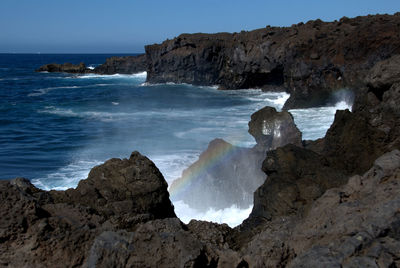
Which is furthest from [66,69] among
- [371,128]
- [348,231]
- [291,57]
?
[348,231]

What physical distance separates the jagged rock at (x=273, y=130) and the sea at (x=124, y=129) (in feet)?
9.17

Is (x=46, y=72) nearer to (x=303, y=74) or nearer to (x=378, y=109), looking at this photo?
(x=303, y=74)

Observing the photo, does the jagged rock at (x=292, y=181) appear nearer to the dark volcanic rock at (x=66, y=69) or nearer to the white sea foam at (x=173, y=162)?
the white sea foam at (x=173, y=162)

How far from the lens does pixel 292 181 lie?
721 cm

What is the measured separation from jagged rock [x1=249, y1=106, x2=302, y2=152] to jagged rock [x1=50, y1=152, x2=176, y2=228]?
7.53 meters

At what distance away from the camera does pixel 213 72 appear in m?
55.5

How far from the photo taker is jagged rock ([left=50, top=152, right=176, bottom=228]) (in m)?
5.27

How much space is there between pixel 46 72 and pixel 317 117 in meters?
73.3

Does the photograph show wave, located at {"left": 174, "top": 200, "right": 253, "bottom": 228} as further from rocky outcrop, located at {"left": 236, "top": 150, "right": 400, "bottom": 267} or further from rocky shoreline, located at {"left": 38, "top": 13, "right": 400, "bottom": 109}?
rocky outcrop, located at {"left": 236, "top": 150, "right": 400, "bottom": 267}

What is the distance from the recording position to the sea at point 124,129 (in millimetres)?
15859

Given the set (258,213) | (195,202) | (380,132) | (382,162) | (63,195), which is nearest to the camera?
(382,162)

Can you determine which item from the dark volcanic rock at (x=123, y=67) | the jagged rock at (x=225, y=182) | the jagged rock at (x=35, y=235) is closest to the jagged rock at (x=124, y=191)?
the jagged rock at (x=35, y=235)

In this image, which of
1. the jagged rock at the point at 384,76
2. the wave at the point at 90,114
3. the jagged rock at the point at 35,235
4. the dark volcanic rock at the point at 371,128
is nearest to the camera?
the jagged rock at the point at 35,235

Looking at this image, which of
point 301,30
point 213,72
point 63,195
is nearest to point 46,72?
point 213,72
